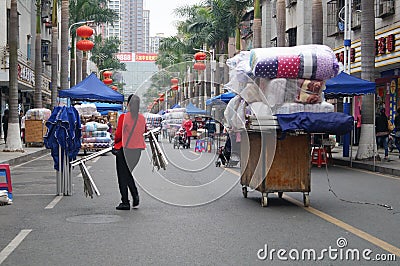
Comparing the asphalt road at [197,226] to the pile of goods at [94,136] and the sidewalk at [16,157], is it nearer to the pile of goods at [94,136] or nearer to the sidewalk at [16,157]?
the sidewalk at [16,157]

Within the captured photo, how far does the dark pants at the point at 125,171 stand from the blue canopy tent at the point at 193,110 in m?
1.45

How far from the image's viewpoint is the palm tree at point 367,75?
66.6ft

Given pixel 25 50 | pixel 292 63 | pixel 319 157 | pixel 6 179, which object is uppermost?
pixel 25 50

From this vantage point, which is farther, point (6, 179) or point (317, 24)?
point (317, 24)

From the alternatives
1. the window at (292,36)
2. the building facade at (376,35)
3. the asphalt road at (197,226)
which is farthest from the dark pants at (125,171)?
the window at (292,36)

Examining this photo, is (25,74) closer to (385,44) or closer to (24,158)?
(24,158)

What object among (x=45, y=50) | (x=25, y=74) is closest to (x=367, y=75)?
(x=25, y=74)

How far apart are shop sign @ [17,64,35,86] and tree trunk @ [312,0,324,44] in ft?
53.7

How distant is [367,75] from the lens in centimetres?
2050

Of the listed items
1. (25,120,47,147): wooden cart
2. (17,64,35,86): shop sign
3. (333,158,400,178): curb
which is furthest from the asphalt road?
(17,64,35,86): shop sign

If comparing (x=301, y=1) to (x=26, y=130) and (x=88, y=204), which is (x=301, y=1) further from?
(x=88, y=204)

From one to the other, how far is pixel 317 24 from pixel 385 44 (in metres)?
2.63

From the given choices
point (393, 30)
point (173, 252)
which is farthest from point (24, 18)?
point (173, 252)

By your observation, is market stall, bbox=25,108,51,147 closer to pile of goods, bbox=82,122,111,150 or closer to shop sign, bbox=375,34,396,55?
pile of goods, bbox=82,122,111,150
